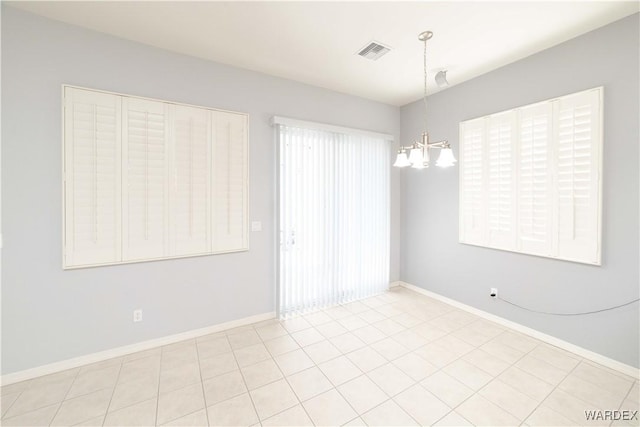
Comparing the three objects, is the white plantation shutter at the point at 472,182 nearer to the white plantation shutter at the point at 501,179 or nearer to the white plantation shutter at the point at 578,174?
the white plantation shutter at the point at 501,179

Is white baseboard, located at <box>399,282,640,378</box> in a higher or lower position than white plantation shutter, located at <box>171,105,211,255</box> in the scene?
lower

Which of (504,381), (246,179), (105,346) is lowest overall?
(504,381)

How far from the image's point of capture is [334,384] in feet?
7.07

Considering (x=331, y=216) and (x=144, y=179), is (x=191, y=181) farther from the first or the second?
(x=331, y=216)

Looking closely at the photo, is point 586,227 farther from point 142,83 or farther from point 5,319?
point 5,319

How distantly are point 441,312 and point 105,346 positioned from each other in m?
3.82

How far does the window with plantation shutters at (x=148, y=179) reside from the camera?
2350mm

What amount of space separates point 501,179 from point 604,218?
3.12 ft

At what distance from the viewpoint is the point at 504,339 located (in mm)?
2850

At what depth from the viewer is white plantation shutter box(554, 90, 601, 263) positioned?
7.91 feet

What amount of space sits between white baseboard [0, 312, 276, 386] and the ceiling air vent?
3248 mm

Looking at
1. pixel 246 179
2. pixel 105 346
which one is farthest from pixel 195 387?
pixel 246 179

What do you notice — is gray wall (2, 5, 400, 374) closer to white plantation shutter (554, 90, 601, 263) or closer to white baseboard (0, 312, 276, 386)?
white baseboard (0, 312, 276, 386)

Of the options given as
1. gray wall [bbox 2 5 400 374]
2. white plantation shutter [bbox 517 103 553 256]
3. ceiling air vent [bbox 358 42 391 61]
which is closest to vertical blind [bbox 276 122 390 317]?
gray wall [bbox 2 5 400 374]
